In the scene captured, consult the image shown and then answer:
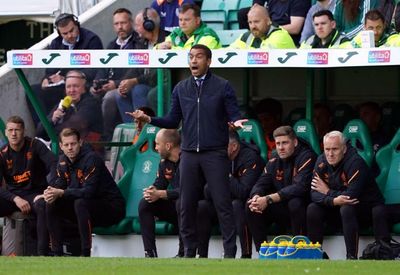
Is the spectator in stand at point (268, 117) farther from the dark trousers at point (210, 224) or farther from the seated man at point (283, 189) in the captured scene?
the dark trousers at point (210, 224)

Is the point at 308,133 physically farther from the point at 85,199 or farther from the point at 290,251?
the point at 85,199

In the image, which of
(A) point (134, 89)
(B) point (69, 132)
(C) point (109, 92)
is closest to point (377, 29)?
(A) point (134, 89)

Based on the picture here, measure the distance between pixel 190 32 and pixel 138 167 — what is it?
167cm

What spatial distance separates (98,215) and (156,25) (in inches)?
109

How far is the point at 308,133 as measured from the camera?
681 inches

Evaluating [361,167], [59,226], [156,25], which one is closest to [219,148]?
[361,167]

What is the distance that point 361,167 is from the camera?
16.3m

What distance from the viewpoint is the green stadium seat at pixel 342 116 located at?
18.0 m

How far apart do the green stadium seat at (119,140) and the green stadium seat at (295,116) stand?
1.80 m

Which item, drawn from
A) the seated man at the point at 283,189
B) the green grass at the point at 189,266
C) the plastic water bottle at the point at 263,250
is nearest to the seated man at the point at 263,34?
the seated man at the point at 283,189

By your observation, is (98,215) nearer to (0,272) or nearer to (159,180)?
(159,180)

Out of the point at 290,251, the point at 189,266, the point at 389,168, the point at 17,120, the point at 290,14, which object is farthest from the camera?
the point at 290,14

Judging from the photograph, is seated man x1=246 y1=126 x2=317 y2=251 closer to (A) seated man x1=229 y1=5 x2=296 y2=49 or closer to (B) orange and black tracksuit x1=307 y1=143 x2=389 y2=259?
(B) orange and black tracksuit x1=307 y1=143 x2=389 y2=259

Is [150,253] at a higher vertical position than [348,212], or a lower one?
lower
